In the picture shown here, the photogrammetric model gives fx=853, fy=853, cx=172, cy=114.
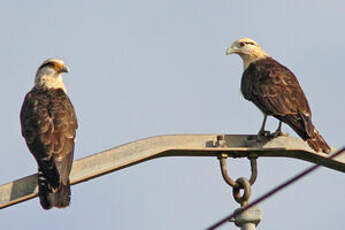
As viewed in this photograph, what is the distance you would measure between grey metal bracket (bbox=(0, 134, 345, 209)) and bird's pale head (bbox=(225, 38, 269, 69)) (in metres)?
5.24

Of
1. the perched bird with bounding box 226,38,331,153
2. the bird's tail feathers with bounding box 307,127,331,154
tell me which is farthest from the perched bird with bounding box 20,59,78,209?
the bird's tail feathers with bounding box 307,127,331,154

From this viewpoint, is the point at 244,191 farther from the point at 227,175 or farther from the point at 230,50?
the point at 230,50

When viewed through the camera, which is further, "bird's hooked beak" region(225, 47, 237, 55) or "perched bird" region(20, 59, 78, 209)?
"bird's hooked beak" region(225, 47, 237, 55)

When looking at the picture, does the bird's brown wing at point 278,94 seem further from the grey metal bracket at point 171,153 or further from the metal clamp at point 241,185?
the metal clamp at point 241,185

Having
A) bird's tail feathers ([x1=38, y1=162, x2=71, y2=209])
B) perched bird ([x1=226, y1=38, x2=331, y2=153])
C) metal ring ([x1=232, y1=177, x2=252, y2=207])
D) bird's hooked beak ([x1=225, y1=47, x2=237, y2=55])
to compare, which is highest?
metal ring ([x1=232, y1=177, x2=252, y2=207])

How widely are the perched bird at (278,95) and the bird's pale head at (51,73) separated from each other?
2.19m

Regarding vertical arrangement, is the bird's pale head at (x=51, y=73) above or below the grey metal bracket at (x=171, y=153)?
below

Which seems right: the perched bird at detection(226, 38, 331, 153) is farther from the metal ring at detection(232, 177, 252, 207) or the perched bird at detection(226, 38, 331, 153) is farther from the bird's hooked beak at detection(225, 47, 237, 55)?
the metal ring at detection(232, 177, 252, 207)

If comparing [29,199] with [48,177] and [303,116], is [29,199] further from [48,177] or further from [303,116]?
[303,116]

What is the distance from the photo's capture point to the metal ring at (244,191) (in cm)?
556

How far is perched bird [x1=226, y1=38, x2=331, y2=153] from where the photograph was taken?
887cm

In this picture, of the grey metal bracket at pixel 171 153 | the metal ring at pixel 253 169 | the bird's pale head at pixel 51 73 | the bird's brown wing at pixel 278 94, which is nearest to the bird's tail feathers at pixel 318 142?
the bird's brown wing at pixel 278 94

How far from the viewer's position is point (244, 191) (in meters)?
5.61

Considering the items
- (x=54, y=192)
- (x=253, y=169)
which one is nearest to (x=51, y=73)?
(x=54, y=192)
